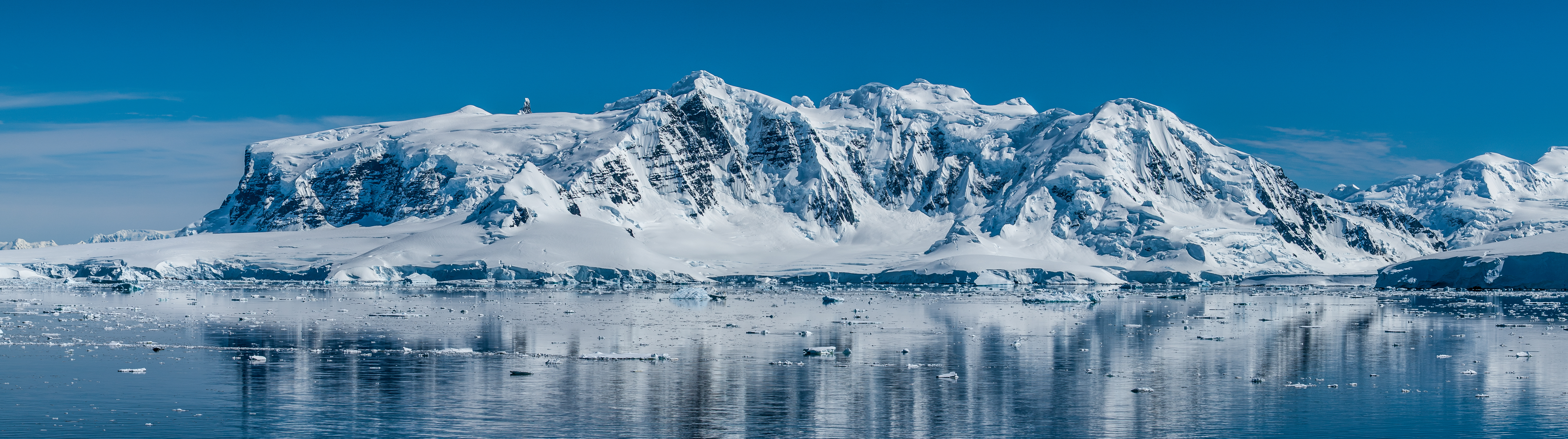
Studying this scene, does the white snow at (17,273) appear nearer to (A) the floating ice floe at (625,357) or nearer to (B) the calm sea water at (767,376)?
Result: (B) the calm sea water at (767,376)

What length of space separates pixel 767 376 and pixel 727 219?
158175 millimetres

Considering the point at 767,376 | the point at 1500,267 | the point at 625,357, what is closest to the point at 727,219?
the point at 1500,267

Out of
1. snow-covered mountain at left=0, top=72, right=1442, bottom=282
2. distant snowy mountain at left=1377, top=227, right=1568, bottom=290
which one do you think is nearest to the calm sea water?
distant snowy mountain at left=1377, top=227, right=1568, bottom=290

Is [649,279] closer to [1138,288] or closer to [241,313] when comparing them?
[1138,288]

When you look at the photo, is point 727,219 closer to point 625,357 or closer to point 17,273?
point 17,273

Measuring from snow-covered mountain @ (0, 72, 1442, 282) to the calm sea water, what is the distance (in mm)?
76460

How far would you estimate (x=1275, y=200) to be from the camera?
194 m

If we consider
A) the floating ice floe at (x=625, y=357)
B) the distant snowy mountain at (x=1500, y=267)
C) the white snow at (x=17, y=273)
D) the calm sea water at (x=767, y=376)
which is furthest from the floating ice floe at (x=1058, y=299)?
the white snow at (x=17, y=273)

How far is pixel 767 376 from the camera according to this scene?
32344 millimetres

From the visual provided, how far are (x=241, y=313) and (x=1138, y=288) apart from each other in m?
93.0

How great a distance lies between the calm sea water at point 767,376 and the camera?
78.6ft

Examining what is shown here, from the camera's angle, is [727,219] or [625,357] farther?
[727,219]

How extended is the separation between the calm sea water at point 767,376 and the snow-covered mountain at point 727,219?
3010 inches

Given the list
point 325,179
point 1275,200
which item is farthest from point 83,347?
point 1275,200
